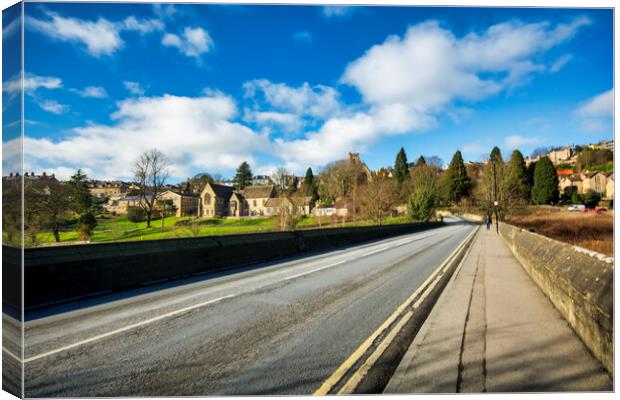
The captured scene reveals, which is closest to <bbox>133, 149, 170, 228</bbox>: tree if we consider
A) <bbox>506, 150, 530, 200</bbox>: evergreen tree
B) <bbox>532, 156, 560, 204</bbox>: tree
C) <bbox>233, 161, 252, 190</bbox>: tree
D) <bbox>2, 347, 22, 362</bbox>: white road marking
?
<bbox>2, 347, 22, 362</bbox>: white road marking

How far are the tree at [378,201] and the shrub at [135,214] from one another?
63.8 ft

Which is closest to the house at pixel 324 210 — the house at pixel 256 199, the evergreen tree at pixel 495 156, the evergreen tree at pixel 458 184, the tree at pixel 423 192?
the house at pixel 256 199

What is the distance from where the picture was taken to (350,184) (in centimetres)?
2398

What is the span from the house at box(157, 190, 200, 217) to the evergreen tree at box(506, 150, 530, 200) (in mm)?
21152

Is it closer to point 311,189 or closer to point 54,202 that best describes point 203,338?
point 54,202

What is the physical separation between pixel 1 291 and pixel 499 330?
5.99 metres

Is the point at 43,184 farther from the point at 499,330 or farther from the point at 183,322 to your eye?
the point at 499,330

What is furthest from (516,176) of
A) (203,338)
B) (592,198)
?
(203,338)

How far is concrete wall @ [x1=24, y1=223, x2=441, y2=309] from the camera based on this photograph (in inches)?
222

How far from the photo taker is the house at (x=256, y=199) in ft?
152

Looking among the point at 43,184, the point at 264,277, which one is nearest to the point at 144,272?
the point at 264,277

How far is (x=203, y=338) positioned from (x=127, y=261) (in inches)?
172

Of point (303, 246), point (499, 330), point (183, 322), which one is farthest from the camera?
point (303, 246)

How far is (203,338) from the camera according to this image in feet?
13.8
